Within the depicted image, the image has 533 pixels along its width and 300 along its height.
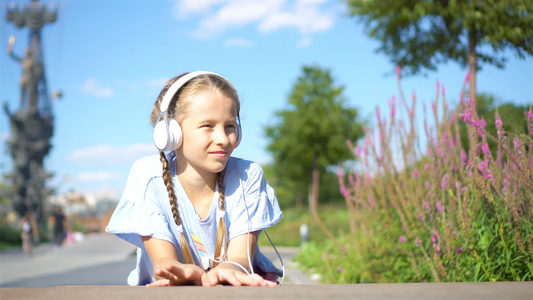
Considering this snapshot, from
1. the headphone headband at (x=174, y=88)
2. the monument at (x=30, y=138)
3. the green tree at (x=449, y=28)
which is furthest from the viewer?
the monument at (x=30, y=138)

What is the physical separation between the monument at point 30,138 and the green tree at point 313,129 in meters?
12.2

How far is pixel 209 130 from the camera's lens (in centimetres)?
179

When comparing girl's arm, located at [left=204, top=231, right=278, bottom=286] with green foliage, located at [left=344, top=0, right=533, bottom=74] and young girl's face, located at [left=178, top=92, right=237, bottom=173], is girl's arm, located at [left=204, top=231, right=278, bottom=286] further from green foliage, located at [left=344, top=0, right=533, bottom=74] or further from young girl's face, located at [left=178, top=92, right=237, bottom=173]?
green foliage, located at [left=344, top=0, right=533, bottom=74]

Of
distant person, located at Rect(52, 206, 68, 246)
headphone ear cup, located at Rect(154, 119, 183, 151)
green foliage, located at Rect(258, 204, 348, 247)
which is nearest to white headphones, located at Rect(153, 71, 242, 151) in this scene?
headphone ear cup, located at Rect(154, 119, 183, 151)

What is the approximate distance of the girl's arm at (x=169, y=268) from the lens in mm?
1366

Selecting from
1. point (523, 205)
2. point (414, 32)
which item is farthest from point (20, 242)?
point (523, 205)

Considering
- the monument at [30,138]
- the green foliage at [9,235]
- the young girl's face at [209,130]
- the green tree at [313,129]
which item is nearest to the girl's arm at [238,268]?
the young girl's face at [209,130]

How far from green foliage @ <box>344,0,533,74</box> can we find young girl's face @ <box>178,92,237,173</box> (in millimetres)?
8722

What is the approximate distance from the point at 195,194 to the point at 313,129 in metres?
24.1

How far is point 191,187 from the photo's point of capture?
192 cm

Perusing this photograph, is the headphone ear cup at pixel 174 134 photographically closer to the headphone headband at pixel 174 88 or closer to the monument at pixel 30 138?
the headphone headband at pixel 174 88

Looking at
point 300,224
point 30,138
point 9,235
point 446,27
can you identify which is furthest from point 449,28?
point 30,138

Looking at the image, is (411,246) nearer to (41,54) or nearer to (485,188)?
(485,188)

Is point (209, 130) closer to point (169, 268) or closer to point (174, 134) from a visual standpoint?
point (174, 134)
